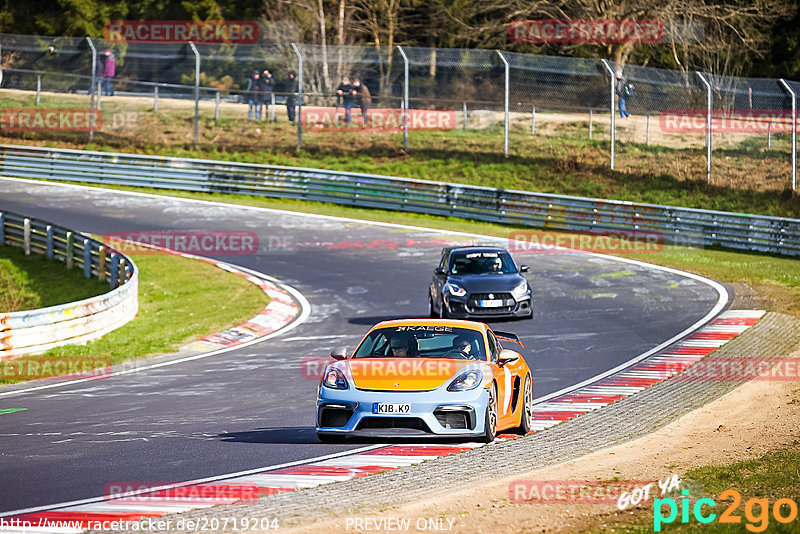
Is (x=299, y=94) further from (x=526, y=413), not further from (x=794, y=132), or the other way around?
(x=526, y=413)

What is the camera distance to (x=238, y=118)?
42000mm

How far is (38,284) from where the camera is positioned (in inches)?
1045

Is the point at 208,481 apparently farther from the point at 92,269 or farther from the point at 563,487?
the point at 92,269

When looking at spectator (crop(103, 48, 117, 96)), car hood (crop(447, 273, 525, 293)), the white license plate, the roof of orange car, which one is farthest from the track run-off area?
spectator (crop(103, 48, 117, 96))

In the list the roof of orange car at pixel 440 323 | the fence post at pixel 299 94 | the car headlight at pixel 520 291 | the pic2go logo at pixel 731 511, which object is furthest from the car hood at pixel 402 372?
the fence post at pixel 299 94

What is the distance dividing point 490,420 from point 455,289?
839 cm

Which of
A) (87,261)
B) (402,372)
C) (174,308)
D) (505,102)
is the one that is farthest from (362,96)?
(402,372)

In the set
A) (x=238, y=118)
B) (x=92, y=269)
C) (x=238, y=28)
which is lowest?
(x=92, y=269)

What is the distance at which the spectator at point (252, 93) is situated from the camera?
41062 millimetres

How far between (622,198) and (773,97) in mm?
5538

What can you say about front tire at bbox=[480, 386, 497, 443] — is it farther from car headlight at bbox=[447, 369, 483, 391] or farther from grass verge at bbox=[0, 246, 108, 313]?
grass verge at bbox=[0, 246, 108, 313]

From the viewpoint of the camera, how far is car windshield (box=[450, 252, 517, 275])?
1948 cm

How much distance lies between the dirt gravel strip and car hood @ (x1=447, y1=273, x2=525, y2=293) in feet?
15.0

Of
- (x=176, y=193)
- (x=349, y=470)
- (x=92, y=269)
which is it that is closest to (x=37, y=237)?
(x=92, y=269)
